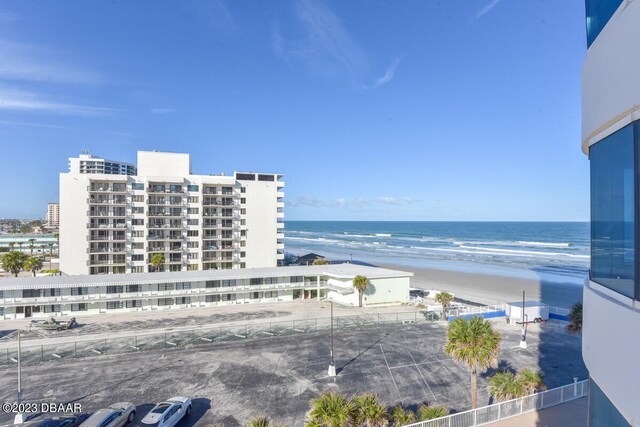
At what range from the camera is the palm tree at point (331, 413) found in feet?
49.1

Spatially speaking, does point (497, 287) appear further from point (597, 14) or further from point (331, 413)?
point (597, 14)

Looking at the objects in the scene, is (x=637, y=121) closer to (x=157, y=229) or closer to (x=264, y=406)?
(x=264, y=406)

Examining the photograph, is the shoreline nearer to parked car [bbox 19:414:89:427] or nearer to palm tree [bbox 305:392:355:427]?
palm tree [bbox 305:392:355:427]

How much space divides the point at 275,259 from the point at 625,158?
69261mm

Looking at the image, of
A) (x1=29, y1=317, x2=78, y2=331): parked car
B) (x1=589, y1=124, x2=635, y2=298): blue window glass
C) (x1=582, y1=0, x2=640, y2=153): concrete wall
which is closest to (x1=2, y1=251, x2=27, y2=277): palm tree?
(x1=29, y1=317, x2=78, y2=331): parked car

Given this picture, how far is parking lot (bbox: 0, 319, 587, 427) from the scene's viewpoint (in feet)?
76.9

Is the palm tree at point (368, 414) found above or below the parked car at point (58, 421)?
above

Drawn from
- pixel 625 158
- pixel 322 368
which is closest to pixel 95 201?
pixel 322 368

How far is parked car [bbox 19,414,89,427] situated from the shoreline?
49.6 meters

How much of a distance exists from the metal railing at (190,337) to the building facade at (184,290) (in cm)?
433

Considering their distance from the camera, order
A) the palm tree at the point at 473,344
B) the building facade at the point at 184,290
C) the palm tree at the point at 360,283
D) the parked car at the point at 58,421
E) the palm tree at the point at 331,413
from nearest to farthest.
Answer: the palm tree at the point at 331,413 → the palm tree at the point at 473,344 → the parked car at the point at 58,421 → the building facade at the point at 184,290 → the palm tree at the point at 360,283

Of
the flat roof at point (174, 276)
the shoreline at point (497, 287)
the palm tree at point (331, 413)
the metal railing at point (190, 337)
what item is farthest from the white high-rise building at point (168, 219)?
the palm tree at point (331, 413)

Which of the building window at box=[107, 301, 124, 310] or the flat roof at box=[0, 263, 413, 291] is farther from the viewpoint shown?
the building window at box=[107, 301, 124, 310]

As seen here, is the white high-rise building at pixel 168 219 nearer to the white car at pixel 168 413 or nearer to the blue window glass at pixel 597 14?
the white car at pixel 168 413
